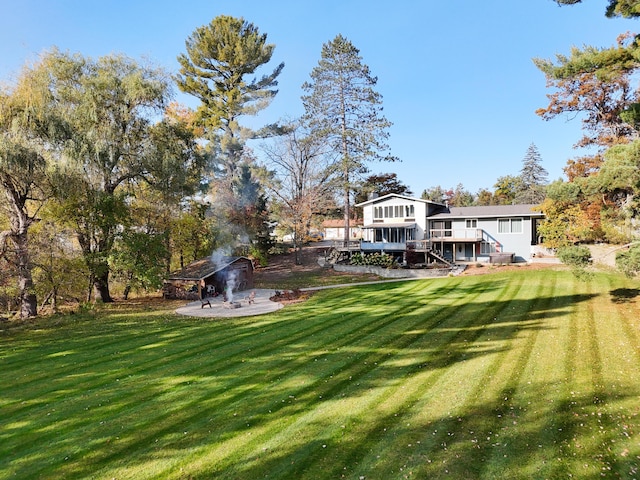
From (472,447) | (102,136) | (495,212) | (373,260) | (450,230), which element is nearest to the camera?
(472,447)

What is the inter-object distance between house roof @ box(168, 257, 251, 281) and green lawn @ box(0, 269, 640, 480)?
6.53m

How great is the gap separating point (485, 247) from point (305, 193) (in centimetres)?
1696

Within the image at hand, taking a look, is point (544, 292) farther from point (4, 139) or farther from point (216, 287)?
point (4, 139)

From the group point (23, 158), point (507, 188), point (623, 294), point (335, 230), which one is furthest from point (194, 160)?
point (507, 188)

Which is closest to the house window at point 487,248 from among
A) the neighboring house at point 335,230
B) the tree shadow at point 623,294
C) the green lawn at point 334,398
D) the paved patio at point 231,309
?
the tree shadow at point 623,294

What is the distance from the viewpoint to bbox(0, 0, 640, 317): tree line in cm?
1511

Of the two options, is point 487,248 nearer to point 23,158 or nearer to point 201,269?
point 201,269

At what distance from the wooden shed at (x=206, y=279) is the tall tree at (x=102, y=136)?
3.82 meters

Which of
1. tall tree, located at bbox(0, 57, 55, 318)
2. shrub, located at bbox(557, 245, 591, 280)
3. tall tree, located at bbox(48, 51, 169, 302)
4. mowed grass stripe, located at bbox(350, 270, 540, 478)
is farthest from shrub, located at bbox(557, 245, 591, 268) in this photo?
tall tree, located at bbox(0, 57, 55, 318)

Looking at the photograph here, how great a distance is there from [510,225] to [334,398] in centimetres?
2775

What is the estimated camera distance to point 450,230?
3023cm

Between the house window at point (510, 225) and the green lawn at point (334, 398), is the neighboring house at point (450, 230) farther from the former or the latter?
the green lawn at point (334, 398)

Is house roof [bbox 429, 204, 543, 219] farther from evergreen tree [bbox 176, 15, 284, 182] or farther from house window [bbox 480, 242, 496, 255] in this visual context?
evergreen tree [bbox 176, 15, 284, 182]

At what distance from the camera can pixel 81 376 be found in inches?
362
